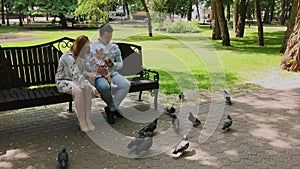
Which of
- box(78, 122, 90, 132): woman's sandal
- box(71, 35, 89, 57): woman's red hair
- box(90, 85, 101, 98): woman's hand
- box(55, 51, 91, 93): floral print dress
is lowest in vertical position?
box(78, 122, 90, 132): woman's sandal

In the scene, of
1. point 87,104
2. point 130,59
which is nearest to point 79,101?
point 87,104

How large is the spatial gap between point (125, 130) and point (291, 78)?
5748 mm

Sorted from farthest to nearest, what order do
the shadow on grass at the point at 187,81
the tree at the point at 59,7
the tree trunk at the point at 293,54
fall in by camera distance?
the tree at the point at 59,7
the tree trunk at the point at 293,54
the shadow on grass at the point at 187,81

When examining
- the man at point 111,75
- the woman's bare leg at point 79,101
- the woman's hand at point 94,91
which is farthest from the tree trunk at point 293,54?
the woman's bare leg at point 79,101

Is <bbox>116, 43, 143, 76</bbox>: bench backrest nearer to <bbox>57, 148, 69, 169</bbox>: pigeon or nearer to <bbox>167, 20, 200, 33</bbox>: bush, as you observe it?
<bbox>57, 148, 69, 169</bbox>: pigeon

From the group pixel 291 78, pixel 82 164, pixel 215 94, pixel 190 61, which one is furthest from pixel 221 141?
pixel 190 61

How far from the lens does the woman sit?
4.77 meters

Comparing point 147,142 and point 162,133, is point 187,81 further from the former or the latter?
point 147,142

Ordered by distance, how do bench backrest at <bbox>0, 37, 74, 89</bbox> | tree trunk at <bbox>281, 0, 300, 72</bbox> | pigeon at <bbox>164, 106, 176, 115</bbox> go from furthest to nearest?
tree trunk at <bbox>281, 0, 300, 72</bbox>, pigeon at <bbox>164, 106, 176, 115</bbox>, bench backrest at <bbox>0, 37, 74, 89</bbox>

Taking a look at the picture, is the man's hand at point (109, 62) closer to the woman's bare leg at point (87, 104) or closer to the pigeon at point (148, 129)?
the woman's bare leg at point (87, 104)

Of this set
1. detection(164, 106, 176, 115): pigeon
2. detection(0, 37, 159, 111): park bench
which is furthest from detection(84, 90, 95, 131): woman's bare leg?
detection(164, 106, 176, 115): pigeon

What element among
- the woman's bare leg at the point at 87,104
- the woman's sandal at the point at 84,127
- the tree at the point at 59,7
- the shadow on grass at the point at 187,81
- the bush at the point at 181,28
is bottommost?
the woman's sandal at the point at 84,127

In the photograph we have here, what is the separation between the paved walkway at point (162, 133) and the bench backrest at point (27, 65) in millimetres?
705

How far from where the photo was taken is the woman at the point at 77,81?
4.77 metres
